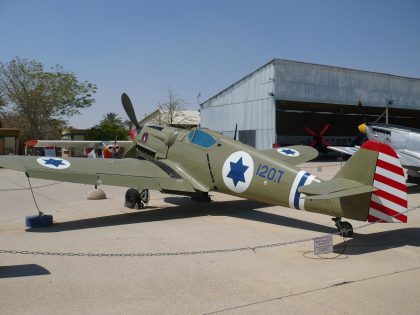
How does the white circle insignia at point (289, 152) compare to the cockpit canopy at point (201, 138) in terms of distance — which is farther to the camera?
the white circle insignia at point (289, 152)

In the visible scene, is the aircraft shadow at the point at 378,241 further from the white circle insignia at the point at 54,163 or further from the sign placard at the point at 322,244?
the white circle insignia at the point at 54,163

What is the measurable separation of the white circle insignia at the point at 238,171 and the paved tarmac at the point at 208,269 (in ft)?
2.74

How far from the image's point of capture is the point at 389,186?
603cm

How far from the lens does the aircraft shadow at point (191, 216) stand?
812 cm

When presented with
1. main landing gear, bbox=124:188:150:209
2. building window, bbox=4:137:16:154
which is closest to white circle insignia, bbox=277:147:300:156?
main landing gear, bbox=124:188:150:209

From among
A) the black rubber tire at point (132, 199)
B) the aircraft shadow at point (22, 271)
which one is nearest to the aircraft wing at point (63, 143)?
the black rubber tire at point (132, 199)

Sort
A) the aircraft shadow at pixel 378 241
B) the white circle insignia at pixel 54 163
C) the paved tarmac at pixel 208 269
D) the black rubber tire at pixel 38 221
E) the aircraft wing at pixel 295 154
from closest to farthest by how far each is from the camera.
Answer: the paved tarmac at pixel 208 269 → the aircraft shadow at pixel 378 241 → the black rubber tire at pixel 38 221 → the white circle insignia at pixel 54 163 → the aircraft wing at pixel 295 154

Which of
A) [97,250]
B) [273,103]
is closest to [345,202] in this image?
[97,250]

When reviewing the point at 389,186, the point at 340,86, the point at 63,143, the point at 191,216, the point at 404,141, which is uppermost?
the point at 340,86

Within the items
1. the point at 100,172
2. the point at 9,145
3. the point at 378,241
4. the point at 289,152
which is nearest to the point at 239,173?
the point at 378,241

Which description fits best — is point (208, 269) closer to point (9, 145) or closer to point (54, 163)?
point (54, 163)

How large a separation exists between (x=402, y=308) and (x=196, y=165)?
6.17m

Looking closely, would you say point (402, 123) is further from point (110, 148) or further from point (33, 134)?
point (33, 134)

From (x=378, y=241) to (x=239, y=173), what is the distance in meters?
3.03
